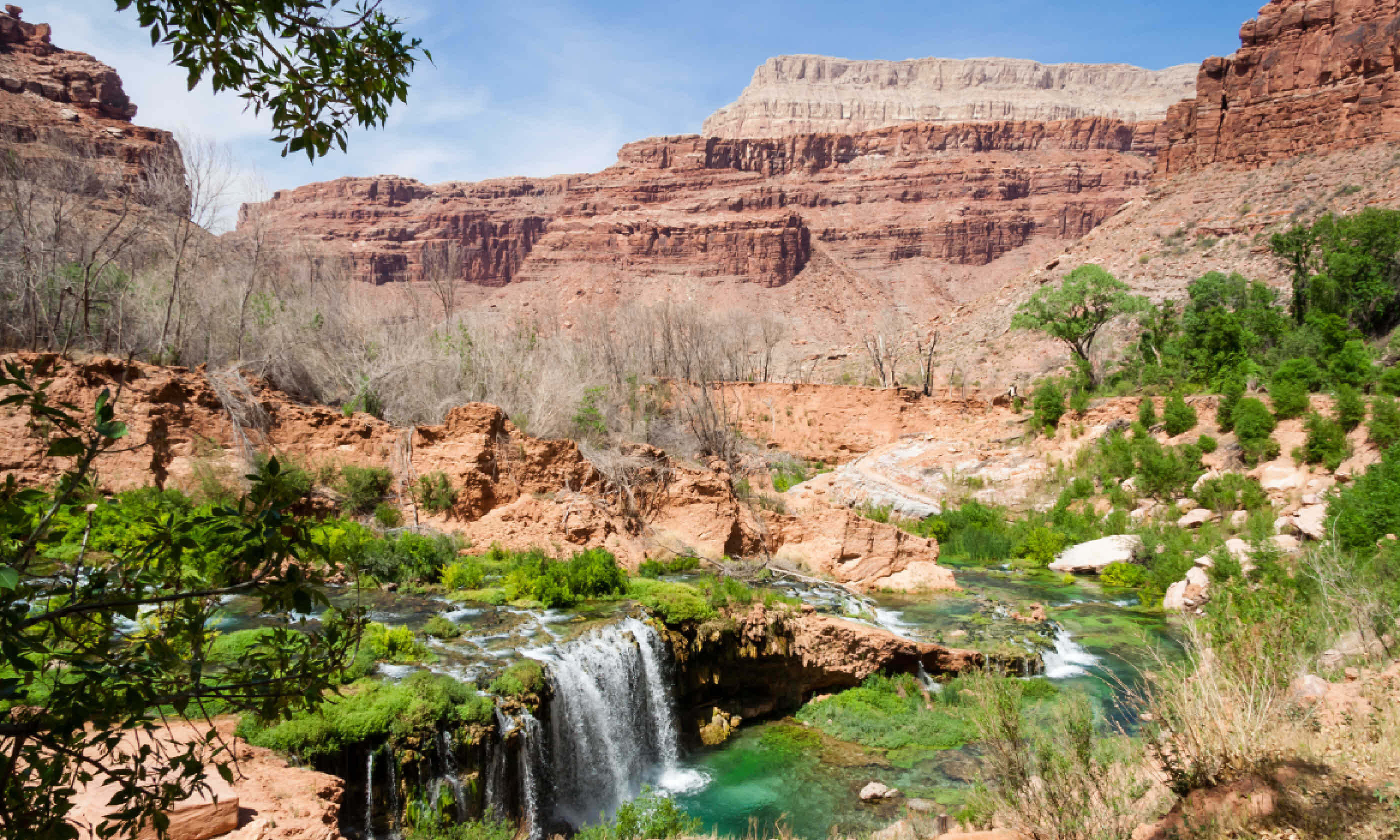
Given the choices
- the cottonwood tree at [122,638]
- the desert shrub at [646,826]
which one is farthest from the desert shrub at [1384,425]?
the cottonwood tree at [122,638]

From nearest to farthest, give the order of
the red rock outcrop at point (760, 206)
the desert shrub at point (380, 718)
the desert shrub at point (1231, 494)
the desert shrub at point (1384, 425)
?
1. the desert shrub at point (380, 718)
2. the desert shrub at point (1384, 425)
3. the desert shrub at point (1231, 494)
4. the red rock outcrop at point (760, 206)

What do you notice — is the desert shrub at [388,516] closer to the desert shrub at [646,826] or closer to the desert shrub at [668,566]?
the desert shrub at [668,566]

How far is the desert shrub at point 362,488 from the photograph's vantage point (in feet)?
42.8

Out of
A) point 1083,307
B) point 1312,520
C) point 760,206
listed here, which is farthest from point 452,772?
point 760,206

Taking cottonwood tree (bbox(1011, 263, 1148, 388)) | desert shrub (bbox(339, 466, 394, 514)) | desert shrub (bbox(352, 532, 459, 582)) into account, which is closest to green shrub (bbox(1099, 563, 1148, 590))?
cottonwood tree (bbox(1011, 263, 1148, 388))

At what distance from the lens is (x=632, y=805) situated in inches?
285

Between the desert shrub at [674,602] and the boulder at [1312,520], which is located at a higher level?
the boulder at [1312,520]

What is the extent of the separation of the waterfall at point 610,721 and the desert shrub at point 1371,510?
378 inches

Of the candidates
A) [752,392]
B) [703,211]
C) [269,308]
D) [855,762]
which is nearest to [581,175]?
[703,211]

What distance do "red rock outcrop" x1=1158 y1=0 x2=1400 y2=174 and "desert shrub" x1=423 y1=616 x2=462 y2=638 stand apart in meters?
51.2

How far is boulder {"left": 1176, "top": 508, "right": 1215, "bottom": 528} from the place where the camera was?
1731 centimetres

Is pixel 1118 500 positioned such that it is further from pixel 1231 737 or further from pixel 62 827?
pixel 62 827

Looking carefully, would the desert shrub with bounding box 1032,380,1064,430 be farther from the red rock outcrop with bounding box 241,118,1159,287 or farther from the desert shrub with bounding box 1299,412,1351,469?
the red rock outcrop with bounding box 241,118,1159,287

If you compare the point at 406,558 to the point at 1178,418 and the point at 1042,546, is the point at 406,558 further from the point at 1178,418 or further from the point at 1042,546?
the point at 1178,418
